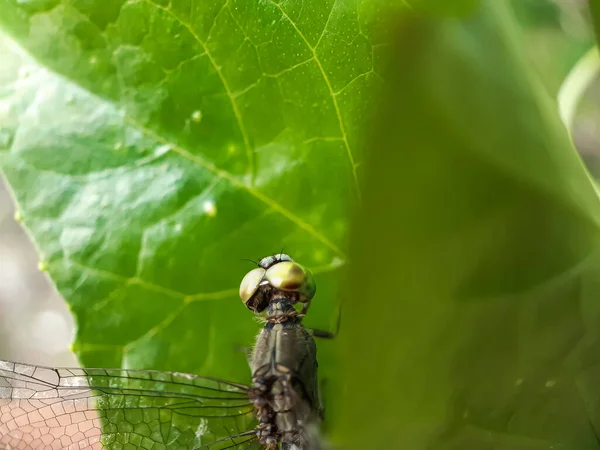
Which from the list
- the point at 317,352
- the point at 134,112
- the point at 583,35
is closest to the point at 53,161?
the point at 134,112

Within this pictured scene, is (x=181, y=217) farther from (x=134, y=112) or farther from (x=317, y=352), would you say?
(x=317, y=352)

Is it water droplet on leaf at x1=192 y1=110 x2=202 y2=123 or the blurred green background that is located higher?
water droplet on leaf at x1=192 y1=110 x2=202 y2=123

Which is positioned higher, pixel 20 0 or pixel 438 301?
pixel 20 0

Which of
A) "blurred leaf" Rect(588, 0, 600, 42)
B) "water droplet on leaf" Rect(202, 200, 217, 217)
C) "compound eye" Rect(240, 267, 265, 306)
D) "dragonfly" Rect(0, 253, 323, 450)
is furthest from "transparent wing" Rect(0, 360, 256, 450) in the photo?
"blurred leaf" Rect(588, 0, 600, 42)

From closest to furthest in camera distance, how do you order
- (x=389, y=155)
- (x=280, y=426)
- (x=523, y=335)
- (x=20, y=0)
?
(x=389, y=155) → (x=523, y=335) → (x=20, y=0) → (x=280, y=426)

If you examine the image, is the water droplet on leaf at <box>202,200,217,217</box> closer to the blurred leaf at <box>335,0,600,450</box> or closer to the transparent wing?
the transparent wing
